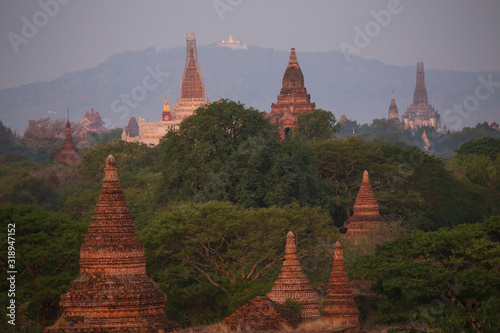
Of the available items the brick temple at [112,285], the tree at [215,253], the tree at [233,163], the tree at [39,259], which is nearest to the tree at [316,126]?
the tree at [233,163]

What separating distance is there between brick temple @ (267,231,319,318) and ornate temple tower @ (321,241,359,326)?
1.43 feet

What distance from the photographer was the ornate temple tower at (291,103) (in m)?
115

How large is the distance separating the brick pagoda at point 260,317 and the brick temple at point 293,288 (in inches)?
155

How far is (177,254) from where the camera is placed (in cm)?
5159

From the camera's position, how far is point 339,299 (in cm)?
4228

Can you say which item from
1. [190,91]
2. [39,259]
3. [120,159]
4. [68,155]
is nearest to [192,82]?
[190,91]

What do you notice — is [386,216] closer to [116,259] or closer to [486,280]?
[486,280]

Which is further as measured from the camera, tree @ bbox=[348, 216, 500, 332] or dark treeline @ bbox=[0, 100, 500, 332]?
dark treeline @ bbox=[0, 100, 500, 332]

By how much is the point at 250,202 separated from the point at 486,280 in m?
27.6

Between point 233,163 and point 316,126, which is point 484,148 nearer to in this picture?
point 316,126

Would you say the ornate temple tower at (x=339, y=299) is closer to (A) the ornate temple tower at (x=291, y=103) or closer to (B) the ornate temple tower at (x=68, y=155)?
(A) the ornate temple tower at (x=291, y=103)

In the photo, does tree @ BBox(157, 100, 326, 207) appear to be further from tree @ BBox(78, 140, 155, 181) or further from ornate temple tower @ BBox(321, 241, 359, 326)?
tree @ BBox(78, 140, 155, 181)

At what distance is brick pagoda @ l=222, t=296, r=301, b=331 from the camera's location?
37.1 m

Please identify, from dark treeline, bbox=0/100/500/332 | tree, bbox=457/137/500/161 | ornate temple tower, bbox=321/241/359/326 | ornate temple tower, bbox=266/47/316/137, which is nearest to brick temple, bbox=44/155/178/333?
dark treeline, bbox=0/100/500/332
